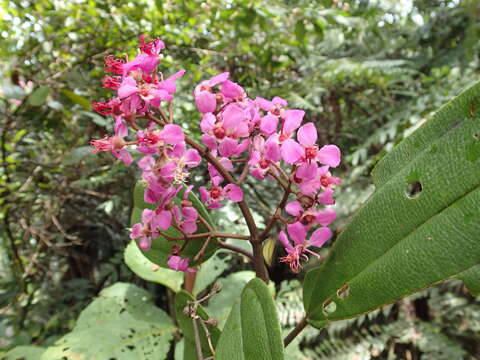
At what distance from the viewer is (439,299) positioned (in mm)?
1480

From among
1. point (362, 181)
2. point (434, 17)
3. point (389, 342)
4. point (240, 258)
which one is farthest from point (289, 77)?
point (389, 342)

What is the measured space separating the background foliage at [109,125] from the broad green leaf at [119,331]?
0.88ft

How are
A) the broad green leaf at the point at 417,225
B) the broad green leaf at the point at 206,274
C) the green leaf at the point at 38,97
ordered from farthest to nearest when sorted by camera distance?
the green leaf at the point at 38,97
the broad green leaf at the point at 206,274
the broad green leaf at the point at 417,225

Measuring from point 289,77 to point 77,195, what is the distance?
0.98 meters

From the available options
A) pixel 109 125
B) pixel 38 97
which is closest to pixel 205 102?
pixel 38 97

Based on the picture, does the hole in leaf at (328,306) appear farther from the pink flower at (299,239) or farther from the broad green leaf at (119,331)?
the broad green leaf at (119,331)

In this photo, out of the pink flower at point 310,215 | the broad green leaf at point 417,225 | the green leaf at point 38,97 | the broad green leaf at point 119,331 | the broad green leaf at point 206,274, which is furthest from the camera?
the green leaf at point 38,97

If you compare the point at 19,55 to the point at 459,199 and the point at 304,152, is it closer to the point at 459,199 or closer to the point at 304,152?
the point at 304,152

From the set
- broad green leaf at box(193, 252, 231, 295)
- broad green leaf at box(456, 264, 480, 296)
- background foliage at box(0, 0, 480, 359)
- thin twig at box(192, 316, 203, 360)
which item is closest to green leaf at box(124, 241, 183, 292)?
broad green leaf at box(193, 252, 231, 295)

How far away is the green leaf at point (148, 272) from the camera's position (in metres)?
0.89

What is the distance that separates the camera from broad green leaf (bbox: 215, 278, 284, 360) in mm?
360

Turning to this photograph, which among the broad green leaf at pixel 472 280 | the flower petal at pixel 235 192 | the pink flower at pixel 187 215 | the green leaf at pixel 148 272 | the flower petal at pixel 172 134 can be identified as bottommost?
the green leaf at pixel 148 272

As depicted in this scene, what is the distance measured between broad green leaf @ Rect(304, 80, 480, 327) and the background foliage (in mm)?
791

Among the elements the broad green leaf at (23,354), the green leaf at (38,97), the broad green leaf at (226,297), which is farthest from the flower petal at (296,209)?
the green leaf at (38,97)
